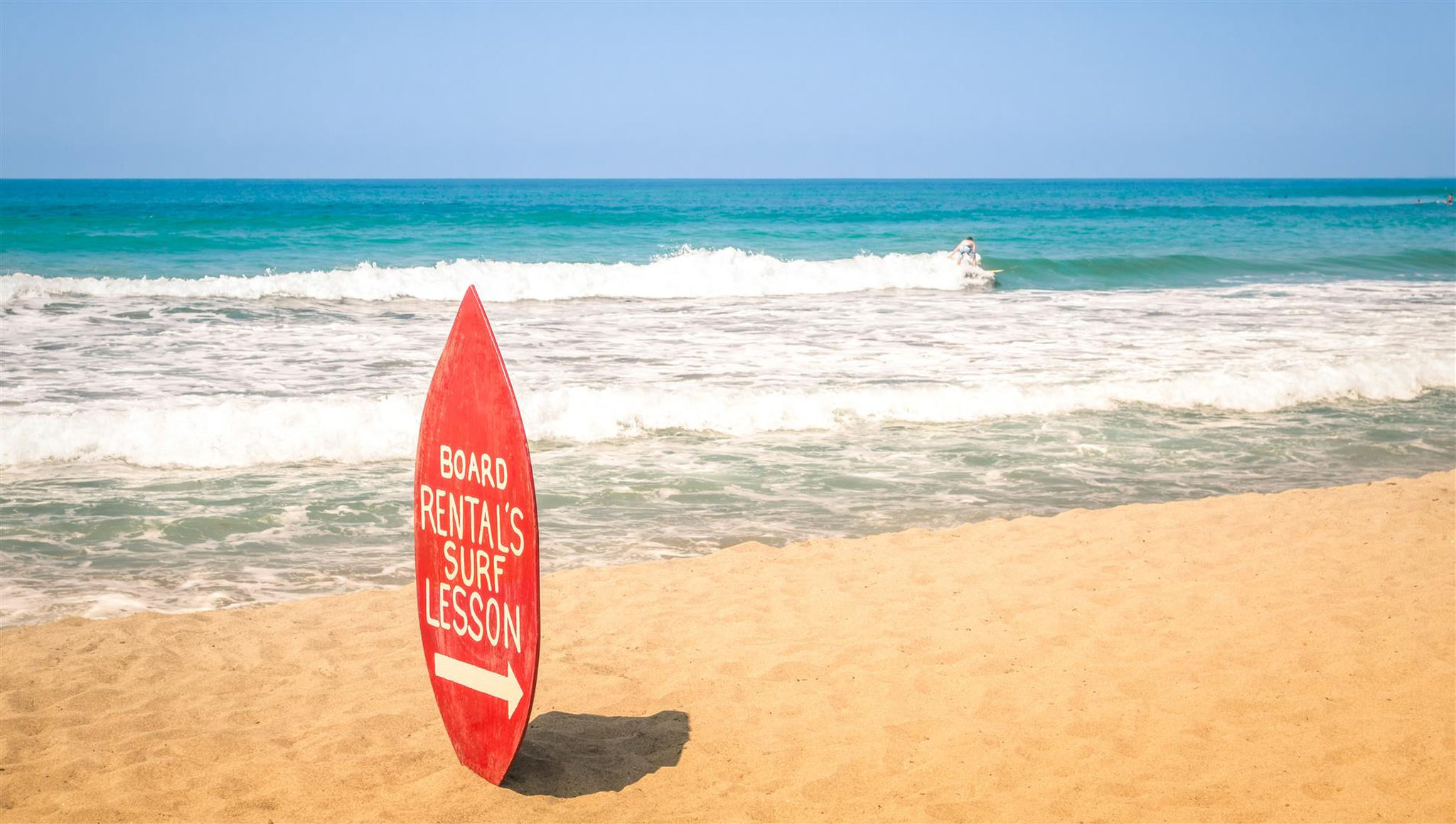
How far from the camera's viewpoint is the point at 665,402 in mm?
9742

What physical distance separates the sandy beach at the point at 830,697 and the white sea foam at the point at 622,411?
→ 3.56m

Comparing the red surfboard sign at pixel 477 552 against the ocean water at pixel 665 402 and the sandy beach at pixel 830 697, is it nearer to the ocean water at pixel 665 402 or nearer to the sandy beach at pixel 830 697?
the sandy beach at pixel 830 697

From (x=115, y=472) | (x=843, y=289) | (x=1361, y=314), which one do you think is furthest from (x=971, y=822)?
(x=843, y=289)

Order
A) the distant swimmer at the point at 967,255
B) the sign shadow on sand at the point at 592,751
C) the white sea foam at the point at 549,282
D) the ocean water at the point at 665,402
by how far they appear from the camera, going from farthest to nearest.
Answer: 1. the distant swimmer at the point at 967,255
2. the white sea foam at the point at 549,282
3. the ocean water at the point at 665,402
4. the sign shadow on sand at the point at 592,751

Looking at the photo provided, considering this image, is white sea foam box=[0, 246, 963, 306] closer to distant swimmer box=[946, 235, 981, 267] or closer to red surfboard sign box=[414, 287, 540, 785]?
distant swimmer box=[946, 235, 981, 267]

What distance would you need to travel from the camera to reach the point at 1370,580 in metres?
5.44

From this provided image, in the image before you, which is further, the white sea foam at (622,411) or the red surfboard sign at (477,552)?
the white sea foam at (622,411)

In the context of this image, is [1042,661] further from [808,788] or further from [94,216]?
[94,216]

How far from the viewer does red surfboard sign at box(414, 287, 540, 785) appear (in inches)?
129

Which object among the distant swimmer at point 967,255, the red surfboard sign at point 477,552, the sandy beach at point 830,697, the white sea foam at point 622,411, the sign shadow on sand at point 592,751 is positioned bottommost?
the sign shadow on sand at point 592,751

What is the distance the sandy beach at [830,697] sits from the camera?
3.48 meters

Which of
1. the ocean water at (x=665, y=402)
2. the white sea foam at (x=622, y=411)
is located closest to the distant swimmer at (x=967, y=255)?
the ocean water at (x=665, y=402)

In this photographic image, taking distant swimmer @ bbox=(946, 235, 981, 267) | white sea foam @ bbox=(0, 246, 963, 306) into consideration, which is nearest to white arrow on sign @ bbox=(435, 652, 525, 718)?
white sea foam @ bbox=(0, 246, 963, 306)

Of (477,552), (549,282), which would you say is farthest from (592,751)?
(549,282)
